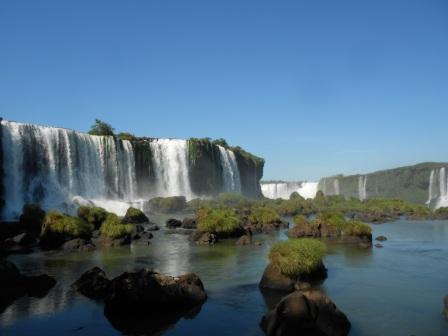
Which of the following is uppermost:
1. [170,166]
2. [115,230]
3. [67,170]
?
[170,166]

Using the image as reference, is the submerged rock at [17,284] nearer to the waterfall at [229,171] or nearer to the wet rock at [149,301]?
the wet rock at [149,301]

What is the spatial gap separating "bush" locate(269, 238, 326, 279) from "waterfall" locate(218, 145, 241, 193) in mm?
85509

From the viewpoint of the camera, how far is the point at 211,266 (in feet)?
83.1

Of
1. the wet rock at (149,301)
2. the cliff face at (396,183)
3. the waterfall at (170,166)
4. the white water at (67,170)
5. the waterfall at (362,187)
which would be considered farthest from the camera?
the waterfall at (362,187)

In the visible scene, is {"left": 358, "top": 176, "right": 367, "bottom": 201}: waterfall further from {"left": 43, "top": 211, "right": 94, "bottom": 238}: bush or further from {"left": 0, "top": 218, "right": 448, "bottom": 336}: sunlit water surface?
{"left": 43, "top": 211, "right": 94, "bottom": 238}: bush

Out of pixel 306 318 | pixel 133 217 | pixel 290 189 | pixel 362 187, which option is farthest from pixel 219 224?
pixel 290 189

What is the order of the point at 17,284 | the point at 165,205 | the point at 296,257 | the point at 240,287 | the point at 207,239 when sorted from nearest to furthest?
the point at 17,284 < the point at 296,257 < the point at 240,287 < the point at 207,239 < the point at 165,205

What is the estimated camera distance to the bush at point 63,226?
33.5m

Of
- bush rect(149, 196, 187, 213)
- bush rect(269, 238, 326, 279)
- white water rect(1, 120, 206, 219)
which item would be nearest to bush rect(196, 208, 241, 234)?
bush rect(269, 238, 326, 279)

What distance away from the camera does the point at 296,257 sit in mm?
19641

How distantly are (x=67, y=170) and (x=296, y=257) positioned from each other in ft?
171

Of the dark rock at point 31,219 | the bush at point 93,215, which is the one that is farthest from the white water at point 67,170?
the bush at point 93,215

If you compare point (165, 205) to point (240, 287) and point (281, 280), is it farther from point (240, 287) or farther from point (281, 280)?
point (281, 280)

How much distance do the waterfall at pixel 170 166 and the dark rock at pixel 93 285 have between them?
2671 inches
